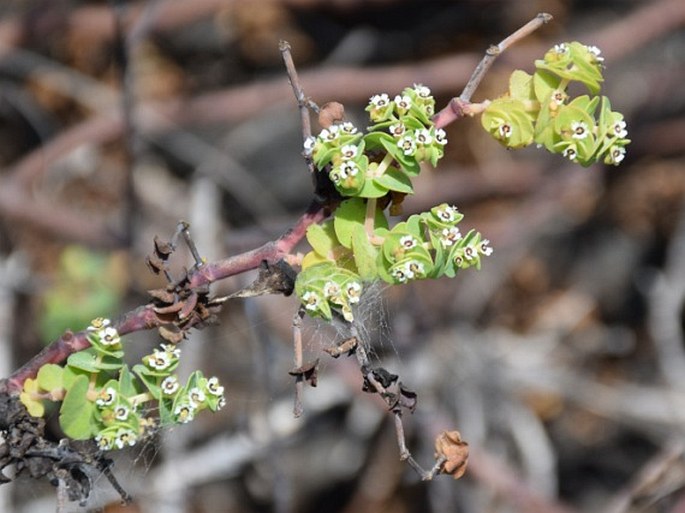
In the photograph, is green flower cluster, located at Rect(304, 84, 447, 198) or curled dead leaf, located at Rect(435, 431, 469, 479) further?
curled dead leaf, located at Rect(435, 431, 469, 479)

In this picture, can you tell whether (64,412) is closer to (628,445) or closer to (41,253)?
(41,253)

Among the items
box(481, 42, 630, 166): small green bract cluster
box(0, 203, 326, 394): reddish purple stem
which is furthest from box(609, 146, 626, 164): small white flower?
box(0, 203, 326, 394): reddish purple stem

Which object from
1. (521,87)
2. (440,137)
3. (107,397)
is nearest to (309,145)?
(440,137)

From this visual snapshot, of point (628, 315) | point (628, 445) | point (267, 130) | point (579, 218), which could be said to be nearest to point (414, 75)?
point (267, 130)

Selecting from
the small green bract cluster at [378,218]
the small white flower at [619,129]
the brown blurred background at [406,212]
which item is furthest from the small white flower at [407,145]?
the brown blurred background at [406,212]

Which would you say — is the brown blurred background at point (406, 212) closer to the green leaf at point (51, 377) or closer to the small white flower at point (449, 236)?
the green leaf at point (51, 377)

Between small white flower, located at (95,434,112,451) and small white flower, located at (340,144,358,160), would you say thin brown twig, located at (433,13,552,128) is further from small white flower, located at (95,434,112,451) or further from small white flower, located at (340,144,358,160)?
small white flower, located at (95,434,112,451)

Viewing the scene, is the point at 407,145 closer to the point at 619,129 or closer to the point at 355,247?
the point at 355,247

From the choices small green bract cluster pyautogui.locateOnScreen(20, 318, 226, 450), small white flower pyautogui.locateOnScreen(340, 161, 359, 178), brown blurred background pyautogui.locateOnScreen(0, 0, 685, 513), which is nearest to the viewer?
small white flower pyautogui.locateOnScreen(340, 161, 359, 178)
